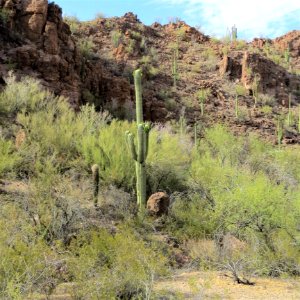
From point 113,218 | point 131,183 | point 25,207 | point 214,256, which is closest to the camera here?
point 25,207

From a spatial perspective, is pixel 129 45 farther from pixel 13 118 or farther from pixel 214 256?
pixel 214 256

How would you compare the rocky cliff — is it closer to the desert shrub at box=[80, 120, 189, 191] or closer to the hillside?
the hillside

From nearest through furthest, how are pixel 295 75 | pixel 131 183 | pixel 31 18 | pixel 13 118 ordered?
1. pixel 131 183
2. pixel 13 118
3. pixel 31 18
4. pixel 295 75

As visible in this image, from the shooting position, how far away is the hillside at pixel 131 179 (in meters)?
8.45

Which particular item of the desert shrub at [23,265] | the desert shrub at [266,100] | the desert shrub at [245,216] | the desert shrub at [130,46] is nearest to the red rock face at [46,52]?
the desert shrub at [130,46]

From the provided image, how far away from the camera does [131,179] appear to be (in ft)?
52.6

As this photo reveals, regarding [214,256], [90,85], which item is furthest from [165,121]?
[214,256]

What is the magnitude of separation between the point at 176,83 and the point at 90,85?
10.2 meters

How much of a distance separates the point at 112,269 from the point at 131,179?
26.1ft

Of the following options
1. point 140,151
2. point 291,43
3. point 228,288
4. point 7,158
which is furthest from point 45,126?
point 291,43

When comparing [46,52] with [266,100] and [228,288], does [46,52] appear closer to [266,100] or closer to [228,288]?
[266,100]

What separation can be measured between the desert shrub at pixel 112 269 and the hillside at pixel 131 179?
35 millimetres

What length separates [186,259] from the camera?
12.2 metres

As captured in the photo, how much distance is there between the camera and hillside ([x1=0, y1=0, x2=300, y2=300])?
332 inches
